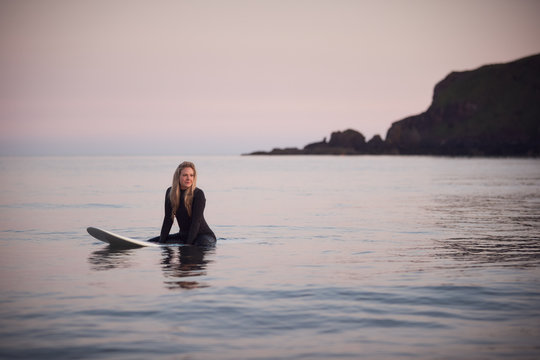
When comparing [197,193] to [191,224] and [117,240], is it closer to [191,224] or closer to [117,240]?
[191,224]

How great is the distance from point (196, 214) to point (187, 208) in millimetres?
296

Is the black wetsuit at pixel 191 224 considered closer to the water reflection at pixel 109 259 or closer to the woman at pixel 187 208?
the woman at pixel 187 208

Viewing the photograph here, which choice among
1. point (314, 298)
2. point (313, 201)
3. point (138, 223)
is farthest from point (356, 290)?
point (313, 201)

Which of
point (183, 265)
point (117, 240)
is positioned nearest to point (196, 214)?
point (183, 265)

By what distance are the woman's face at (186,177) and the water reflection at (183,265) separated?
1.70 m

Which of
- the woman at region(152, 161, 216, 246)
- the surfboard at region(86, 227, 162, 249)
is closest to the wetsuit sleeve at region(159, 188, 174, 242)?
the woman at region(152, 161, 216, 246)

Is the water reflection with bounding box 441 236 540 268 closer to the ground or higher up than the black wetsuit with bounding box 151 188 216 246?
closer to the ground

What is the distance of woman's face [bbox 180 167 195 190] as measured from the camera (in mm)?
14398

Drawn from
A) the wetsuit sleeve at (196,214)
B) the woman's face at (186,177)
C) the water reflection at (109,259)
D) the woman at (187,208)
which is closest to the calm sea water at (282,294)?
the water reflection at (109,259)

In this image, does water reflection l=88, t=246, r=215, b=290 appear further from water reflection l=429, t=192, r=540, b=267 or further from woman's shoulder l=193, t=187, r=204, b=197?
water reflection l=429, t=192, r=540, b=267

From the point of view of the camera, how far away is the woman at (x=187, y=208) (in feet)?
47.7

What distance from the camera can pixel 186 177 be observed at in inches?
569

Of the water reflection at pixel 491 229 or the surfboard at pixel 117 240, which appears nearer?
the water reflection at pixel 491 229

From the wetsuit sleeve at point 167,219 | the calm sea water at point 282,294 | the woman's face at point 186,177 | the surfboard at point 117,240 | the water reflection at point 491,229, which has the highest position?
the woman's face at point 186,177
